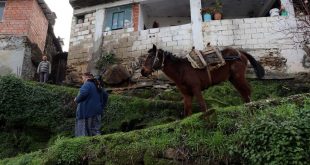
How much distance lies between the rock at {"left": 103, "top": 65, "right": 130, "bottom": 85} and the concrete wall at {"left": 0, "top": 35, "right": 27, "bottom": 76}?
168 inches

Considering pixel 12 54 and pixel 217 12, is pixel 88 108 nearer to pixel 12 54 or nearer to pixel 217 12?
pixel 217 12

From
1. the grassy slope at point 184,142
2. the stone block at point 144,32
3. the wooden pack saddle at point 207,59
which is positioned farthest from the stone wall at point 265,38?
the grassy slope at point 184,142

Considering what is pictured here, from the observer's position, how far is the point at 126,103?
9898 mm

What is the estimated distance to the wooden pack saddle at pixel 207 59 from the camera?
820cm

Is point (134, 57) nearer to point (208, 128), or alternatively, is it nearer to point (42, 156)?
point (42, 156)

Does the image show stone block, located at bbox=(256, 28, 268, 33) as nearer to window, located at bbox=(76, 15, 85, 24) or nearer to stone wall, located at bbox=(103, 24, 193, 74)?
stone wall, located at bbox=(103, 24, 193, 74)

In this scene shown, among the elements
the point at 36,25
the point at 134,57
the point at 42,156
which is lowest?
the point at 42,156

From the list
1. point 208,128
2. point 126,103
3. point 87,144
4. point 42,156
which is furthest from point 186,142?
point 126,103

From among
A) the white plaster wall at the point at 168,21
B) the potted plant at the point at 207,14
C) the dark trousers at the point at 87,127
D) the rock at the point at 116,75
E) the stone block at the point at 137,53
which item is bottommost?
the dark trousers at the point at 87,127

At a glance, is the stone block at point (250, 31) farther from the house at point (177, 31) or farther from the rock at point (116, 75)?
the rock at point (116, 75)

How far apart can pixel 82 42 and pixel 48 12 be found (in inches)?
169

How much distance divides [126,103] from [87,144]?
11.9 ft

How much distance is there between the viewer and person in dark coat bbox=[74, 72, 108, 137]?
761 cm

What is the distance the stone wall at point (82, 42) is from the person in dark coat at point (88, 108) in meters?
6.08
